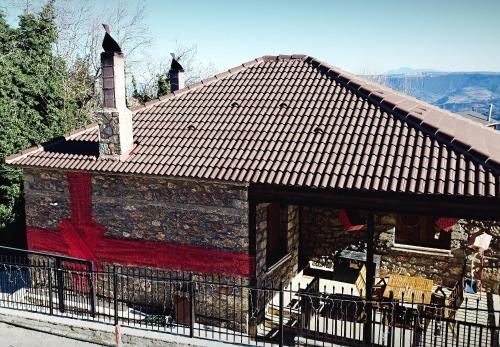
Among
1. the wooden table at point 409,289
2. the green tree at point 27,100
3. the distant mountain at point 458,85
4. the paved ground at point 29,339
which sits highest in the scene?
the distant mountain at point 458,85

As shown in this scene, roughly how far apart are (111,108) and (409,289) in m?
7.75

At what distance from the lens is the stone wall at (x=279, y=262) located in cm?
925

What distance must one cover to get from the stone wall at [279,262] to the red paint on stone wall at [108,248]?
2.00 ft

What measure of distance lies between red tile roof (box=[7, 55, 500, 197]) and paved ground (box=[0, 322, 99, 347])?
11.4 ft

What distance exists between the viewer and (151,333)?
8.02 m

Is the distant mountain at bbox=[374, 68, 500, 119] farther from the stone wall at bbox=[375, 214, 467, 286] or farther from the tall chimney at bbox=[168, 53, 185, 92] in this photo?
the stone wall at bbox=[375, 214, 467, 286]

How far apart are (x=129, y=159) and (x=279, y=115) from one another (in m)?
3.53

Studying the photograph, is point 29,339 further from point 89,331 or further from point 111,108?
point 111,108

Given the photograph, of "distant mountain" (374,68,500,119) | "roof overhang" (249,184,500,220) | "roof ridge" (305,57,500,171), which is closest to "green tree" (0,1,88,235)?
"roof overhang" (249,184,500,220)

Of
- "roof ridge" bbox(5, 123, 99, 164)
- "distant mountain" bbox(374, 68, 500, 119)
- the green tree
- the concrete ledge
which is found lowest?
the concrete ledge

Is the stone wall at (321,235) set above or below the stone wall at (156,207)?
below

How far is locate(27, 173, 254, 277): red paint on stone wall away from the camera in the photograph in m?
9.03

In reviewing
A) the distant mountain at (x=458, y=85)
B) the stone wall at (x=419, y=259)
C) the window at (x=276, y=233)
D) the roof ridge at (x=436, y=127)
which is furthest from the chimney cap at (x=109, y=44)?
the distant mountain at (x=458, y=85)

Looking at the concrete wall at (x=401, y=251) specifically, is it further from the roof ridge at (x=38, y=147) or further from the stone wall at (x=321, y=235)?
the roof ridge at (x=38, y=147)
